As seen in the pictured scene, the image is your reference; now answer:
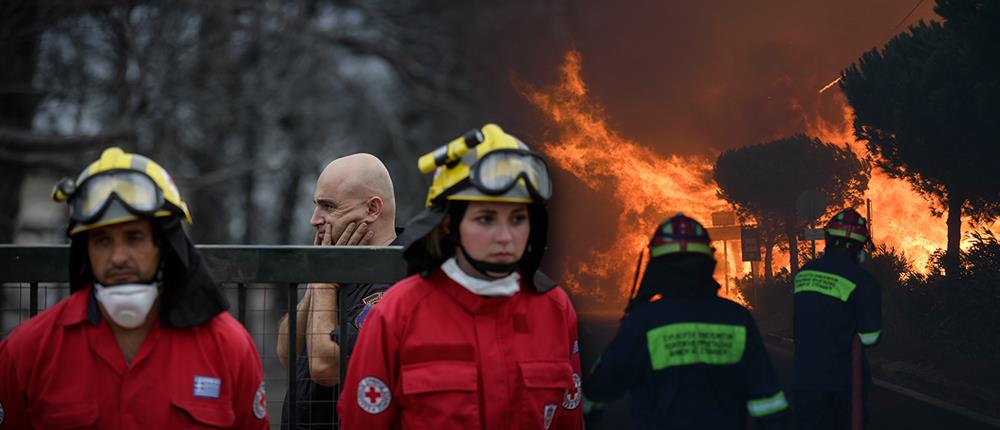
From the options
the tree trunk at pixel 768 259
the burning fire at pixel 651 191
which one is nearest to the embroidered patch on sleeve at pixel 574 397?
the burning fire at pixel 651 191

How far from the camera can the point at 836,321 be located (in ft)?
18.7

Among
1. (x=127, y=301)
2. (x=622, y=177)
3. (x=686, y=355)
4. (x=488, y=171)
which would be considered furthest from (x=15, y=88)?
(x=686, y=355)

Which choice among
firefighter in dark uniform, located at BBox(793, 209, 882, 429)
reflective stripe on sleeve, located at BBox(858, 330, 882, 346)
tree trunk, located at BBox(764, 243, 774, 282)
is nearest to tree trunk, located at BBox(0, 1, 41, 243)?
tree trunk, located at BBox(764, 243, 774, 282)

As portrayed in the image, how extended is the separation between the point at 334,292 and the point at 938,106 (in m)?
4.27

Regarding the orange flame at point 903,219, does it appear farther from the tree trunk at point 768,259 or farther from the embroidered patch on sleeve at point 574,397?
the embroidered patch on sleeve at point 574,397

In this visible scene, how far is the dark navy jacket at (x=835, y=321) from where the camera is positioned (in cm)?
570

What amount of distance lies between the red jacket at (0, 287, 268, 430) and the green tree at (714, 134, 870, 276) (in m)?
3.96

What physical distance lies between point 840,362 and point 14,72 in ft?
37.4

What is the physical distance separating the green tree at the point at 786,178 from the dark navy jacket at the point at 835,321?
37 cm

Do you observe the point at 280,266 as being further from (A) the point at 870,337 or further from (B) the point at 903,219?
(B) the point at 903,219

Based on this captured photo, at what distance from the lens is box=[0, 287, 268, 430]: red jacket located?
282 cm

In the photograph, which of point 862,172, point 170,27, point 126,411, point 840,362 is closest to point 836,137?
point 862,172

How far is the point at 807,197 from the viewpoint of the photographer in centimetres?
633

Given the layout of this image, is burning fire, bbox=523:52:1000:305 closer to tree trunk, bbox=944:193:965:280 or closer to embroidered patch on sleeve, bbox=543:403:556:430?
tree trunk, bbox=944:193:965:280
